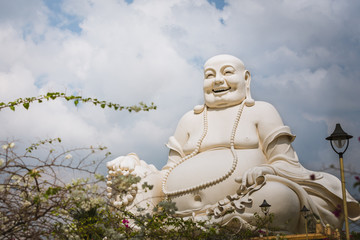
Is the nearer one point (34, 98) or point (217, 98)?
point (34, 98)

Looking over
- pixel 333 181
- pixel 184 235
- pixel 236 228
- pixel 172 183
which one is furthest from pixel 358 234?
pixel 172 183

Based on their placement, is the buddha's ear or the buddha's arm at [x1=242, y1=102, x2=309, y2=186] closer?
the buddha's arm at [x1=242, y1=102, x2=309, y2=186]

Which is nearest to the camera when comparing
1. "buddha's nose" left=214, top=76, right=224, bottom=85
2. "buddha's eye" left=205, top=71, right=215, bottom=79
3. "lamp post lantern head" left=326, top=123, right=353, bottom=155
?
"lamp post lantern head" left=326, top=123, right=353, bottom=155

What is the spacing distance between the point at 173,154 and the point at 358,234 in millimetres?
3014

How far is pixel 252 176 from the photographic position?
5438 millimetres

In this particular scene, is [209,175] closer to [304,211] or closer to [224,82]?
[304,211]

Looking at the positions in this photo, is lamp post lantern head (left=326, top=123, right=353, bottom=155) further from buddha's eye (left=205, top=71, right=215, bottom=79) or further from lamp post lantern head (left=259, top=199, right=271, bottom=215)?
buddha's eye (left=205, top=71, right=215, bottom=79)

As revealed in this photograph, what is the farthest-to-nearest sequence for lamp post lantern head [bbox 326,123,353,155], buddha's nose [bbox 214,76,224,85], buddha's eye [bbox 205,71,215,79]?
buddha's eye [bbox 205,71,215,79] < buddha's nose [bbox 214,76,224,85] < lamp post lantern head [bbox 326,123,353,155]

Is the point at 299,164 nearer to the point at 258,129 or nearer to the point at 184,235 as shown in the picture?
the point at 258,129

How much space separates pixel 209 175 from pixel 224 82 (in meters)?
1.56

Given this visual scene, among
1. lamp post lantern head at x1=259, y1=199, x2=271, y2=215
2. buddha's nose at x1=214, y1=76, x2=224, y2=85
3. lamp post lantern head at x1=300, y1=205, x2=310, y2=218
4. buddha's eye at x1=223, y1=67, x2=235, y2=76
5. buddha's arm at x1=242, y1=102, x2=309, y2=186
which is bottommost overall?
lamp post lantern head at x1=259, y1=199, x2=271, y2=215

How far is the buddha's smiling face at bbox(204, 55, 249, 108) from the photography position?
6.68m

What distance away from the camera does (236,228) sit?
5191mm

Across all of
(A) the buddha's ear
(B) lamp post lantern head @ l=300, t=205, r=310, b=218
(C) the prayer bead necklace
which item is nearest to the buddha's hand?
(C) the prayer bead necklace
